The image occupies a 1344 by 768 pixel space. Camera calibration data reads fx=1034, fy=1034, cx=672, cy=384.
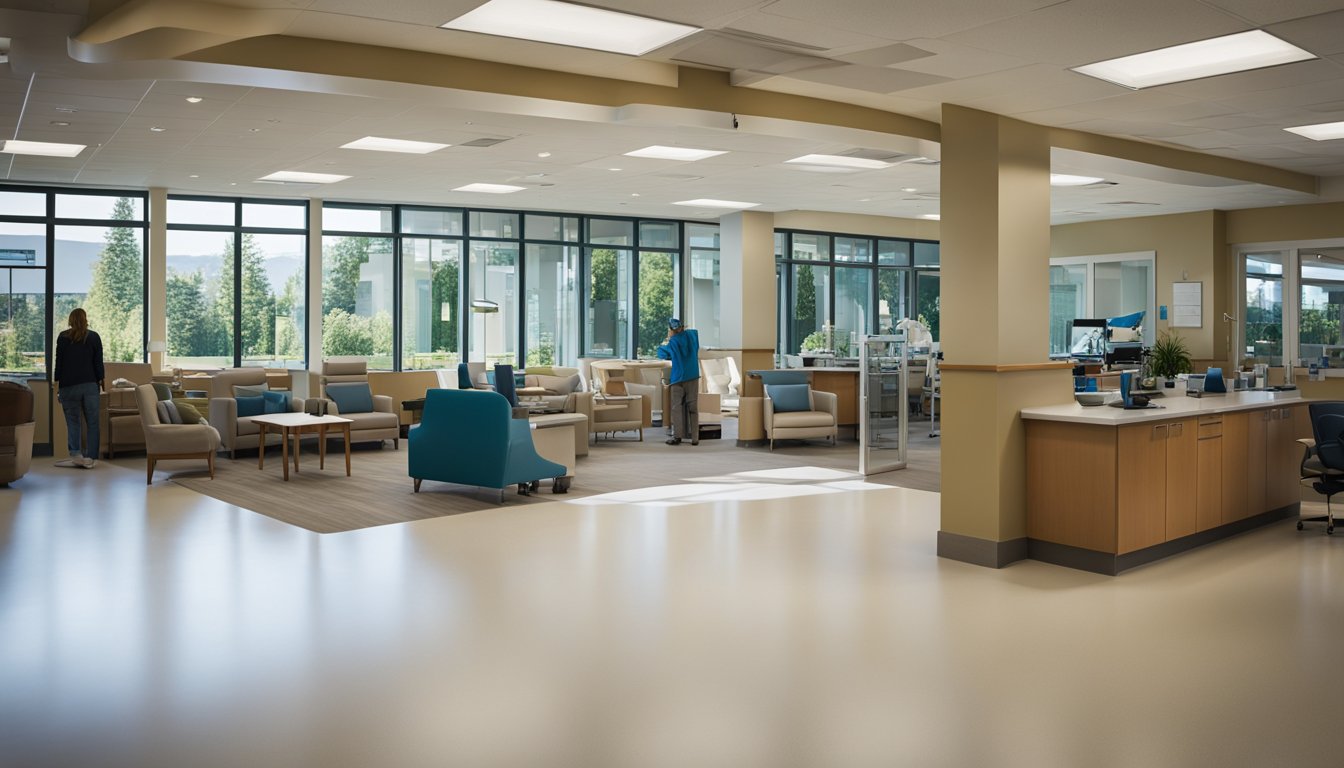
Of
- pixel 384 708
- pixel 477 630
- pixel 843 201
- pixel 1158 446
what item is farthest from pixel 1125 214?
pixel 384 708

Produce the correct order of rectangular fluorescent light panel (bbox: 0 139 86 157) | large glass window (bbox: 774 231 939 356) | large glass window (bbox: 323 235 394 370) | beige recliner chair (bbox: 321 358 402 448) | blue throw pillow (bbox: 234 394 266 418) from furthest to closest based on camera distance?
large glass window (bbox: 774 231 939 356)
large glass window (bbox: 323 235 394 370)
beige recliner chair (bbox: 321 358 402 448)
blue throw pillow (bbox: 234 394 266 418)
rectangular fluorescent light panel (bbox: 0 139 86 157)

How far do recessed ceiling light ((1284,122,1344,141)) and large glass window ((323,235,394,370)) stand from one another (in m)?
11.5

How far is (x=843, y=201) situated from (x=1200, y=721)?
11.1 metres

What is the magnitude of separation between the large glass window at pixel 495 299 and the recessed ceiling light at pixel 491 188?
94.4 inches

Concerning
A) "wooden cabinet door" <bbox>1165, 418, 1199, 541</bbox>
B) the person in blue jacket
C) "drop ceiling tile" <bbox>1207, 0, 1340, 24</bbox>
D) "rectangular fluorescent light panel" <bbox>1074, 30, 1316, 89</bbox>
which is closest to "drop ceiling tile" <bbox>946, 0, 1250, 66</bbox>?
"drop ceiling tile" <bbox>1207, 0, 1340, 24</bbox>

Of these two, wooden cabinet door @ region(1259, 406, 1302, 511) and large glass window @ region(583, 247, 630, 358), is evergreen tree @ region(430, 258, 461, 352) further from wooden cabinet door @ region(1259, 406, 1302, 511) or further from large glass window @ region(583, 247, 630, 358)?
wooden cabinet door @ region(1259, 406, 1302, 511)

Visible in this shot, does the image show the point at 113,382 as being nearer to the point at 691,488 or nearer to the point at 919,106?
the point at 691,488

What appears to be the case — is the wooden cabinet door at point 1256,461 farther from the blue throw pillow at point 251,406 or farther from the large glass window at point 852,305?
the large glass window at point 852,305

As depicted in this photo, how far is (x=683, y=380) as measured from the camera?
1323cm

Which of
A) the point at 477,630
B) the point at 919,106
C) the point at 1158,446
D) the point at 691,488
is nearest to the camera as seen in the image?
the point at 477,630

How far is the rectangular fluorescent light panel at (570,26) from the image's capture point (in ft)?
19.0

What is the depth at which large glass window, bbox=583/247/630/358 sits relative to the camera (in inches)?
669

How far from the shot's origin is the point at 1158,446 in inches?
258

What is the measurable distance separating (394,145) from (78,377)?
422 centimetres
